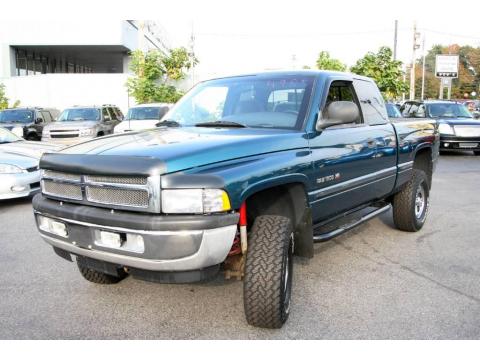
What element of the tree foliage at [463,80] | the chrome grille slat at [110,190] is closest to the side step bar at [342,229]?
the chrome grille slat at [110,190]

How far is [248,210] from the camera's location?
3.53 m

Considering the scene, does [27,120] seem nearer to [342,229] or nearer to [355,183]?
[355,183]

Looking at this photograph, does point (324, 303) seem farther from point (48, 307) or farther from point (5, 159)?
point (5, 159)

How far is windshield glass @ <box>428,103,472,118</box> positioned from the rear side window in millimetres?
11075

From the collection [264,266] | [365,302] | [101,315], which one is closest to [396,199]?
[365,302]

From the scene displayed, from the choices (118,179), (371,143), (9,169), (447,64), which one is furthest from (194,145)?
(447,64)

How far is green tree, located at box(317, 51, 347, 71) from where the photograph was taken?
2418 cm

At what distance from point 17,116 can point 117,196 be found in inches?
612

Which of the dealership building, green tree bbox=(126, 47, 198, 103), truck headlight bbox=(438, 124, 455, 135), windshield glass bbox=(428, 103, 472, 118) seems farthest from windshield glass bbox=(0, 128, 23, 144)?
the dealership building

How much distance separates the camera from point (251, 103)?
4.16 m

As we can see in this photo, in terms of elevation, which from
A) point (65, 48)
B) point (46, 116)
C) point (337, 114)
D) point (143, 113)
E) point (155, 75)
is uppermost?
point (65, 48)

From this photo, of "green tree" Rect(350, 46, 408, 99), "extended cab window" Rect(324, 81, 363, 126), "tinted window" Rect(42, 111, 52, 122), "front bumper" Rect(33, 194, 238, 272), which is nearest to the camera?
"front bumper" Rect(33, 194, 238, 272)

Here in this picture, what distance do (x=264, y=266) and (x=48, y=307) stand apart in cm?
180

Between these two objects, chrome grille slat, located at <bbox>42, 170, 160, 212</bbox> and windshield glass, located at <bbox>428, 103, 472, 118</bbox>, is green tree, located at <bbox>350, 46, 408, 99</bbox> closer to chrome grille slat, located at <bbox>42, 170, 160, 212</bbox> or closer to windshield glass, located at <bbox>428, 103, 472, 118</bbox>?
windshield glass, located at <bbox>428, 103, 472, 118</bbox>
